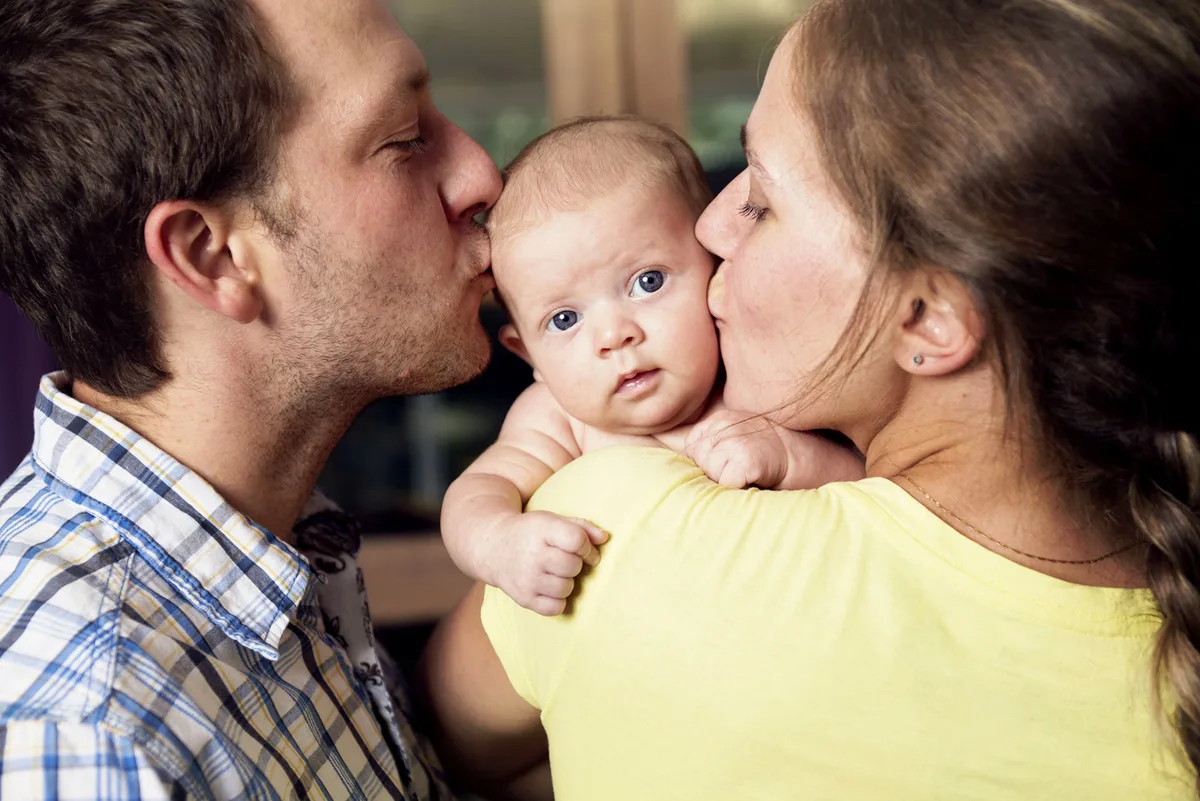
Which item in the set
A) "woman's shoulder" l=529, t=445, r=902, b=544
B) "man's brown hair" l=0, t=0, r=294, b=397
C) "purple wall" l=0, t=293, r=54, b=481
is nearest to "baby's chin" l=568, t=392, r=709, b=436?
"woman's shoulder" l=529, t=445, r=902, b=544

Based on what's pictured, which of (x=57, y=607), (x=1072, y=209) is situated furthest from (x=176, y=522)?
Result: (x=1072, y=209)

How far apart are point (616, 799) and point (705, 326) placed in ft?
1.96

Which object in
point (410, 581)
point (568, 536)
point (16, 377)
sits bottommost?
point (410, 581)

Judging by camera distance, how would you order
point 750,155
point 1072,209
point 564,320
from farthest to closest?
point 564,320
point 750,155
point 1072,209

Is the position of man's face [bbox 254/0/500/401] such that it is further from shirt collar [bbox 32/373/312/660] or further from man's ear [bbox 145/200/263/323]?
shirt collar [bbox 32/373/312/660]

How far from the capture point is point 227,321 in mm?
1398

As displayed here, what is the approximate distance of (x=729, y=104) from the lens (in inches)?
115

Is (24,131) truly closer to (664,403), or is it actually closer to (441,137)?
(441,137)

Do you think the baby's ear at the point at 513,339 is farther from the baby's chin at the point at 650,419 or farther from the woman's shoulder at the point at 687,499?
the woman's shoulder at the point at 687,499

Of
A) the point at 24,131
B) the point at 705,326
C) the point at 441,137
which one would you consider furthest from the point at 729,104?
the point at 24,131

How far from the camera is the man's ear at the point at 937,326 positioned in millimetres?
973

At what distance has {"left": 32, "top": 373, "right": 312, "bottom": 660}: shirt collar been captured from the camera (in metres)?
1.23

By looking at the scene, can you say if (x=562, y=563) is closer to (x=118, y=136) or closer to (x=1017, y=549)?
(x=1017, y=549)

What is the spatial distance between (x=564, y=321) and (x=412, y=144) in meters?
0.39
